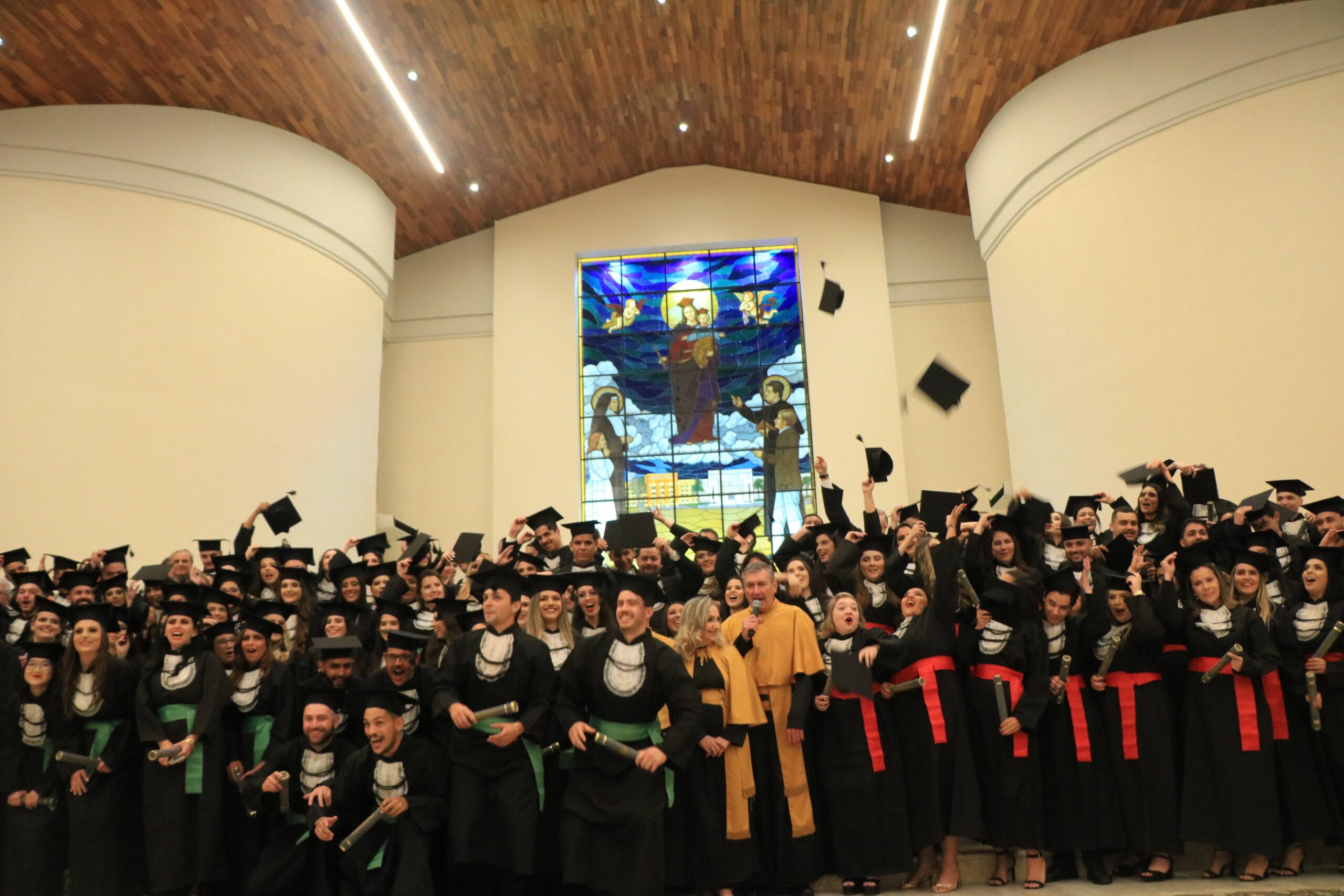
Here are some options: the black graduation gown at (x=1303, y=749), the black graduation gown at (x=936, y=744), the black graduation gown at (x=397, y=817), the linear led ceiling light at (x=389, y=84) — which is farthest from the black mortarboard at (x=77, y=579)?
the black graduation gown at (x=1303, y=749)

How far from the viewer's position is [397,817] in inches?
189

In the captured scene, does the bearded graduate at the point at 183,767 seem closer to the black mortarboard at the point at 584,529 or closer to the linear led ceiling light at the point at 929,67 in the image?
the black mortarboard at the point at 584,529

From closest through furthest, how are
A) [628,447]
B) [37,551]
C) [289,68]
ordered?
[37,551] → [289,68] → [628,447]

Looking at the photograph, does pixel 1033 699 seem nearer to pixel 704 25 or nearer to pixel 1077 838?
pixel 1077 838

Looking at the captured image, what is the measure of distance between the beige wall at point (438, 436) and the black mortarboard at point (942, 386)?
7854 mm

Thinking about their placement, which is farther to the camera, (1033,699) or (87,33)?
(87,33)

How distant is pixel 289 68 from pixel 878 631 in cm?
952

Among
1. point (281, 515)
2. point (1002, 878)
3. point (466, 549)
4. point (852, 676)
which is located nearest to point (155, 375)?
point (281, 515)

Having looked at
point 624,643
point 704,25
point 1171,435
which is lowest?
point 624,643

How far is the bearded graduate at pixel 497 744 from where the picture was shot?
189 inches

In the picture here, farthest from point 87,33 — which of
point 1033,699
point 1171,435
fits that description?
point 1171,435

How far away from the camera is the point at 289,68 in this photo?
11570 mm

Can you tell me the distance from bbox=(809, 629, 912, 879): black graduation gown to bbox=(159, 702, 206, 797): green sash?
121 inches

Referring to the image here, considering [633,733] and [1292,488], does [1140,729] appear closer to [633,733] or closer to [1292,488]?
[633,733]
